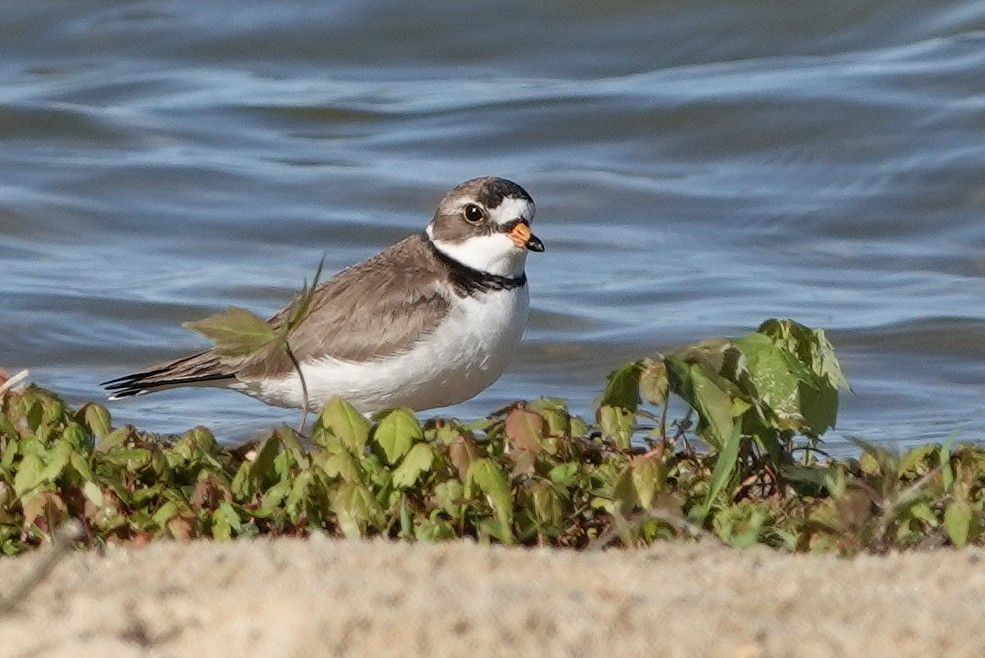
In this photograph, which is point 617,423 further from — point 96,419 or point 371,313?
point 371,313

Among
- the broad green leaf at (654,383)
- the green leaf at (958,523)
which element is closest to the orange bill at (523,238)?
the broad green leaf at (654,383)

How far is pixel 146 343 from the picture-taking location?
10.4 m

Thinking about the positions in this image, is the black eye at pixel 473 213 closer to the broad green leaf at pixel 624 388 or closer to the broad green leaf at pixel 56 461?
the broad green leaf at pixel 624 388

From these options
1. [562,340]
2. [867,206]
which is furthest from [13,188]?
[867,206]

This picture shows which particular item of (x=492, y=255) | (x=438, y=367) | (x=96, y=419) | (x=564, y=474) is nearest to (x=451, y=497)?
(x=564, y=474)

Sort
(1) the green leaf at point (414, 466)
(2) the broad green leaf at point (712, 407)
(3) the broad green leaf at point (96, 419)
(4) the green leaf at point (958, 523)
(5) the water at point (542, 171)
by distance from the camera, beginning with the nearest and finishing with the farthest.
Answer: (4) the green leaf at point (958, 523) → (1) the green leaf at point (414, 466) → (2) the broad green leaf at point (712, 407) → (3) the broad green leaf at point (96, 419) → (5) the water at point (542, 171)

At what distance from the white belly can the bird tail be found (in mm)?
204

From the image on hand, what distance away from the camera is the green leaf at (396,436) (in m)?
4.33

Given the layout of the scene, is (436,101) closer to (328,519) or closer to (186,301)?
(186,301)

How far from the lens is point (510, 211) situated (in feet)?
23.3

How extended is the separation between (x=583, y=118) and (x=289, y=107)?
2.30 m

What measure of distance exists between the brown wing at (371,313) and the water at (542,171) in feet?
5.61

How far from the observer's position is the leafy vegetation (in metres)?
4.22

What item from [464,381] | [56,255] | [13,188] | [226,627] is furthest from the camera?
[13,188]
